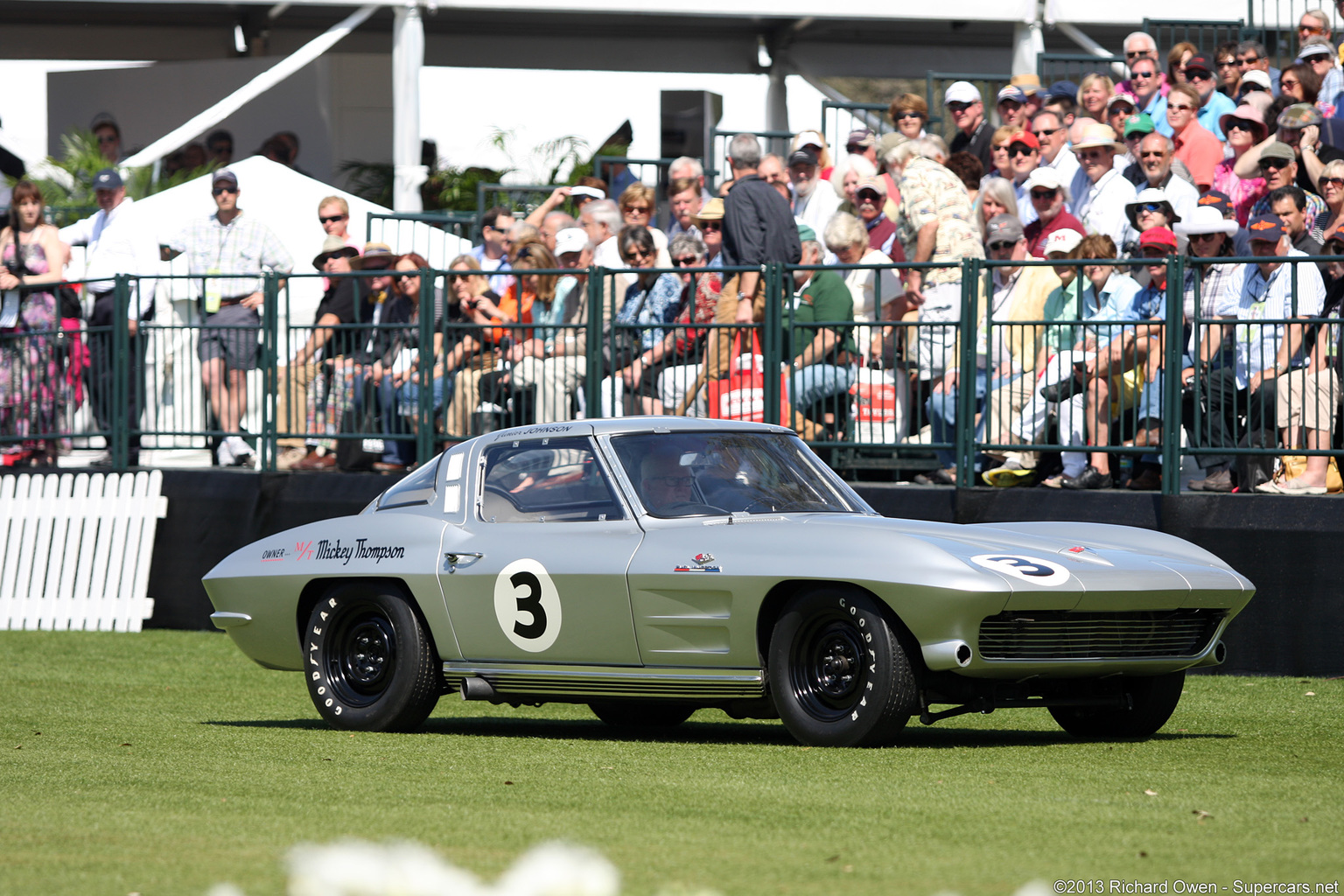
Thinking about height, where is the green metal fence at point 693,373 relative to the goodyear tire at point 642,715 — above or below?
above

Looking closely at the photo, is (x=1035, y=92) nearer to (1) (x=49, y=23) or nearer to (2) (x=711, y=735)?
(2) (x=711, y=735)

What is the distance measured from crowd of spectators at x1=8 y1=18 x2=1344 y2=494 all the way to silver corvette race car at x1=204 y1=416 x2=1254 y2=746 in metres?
2.89

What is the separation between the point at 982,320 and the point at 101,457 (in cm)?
727

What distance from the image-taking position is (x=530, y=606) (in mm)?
8695

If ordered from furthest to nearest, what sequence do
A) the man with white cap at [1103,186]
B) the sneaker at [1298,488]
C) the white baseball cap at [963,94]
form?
the white baseball cap at [963,94], the man with white cap at [1103,186], the sneaker at [1298,488]

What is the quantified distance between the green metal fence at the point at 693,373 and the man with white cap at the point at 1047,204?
121 centimetres

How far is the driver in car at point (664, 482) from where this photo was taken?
8.72 metres

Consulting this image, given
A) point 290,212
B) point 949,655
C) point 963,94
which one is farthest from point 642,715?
point 290,212

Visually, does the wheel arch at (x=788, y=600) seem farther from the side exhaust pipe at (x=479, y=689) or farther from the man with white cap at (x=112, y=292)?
the man with white cap at (x=112, y=292)

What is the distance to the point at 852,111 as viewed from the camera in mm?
20391

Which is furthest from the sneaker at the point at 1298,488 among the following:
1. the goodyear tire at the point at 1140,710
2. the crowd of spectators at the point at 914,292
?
the goodyear tire at the point at 1140,710

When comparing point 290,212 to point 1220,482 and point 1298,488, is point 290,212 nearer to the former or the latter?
point 1220,482

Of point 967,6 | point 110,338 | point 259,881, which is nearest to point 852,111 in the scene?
point 967,6

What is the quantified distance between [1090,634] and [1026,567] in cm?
40
